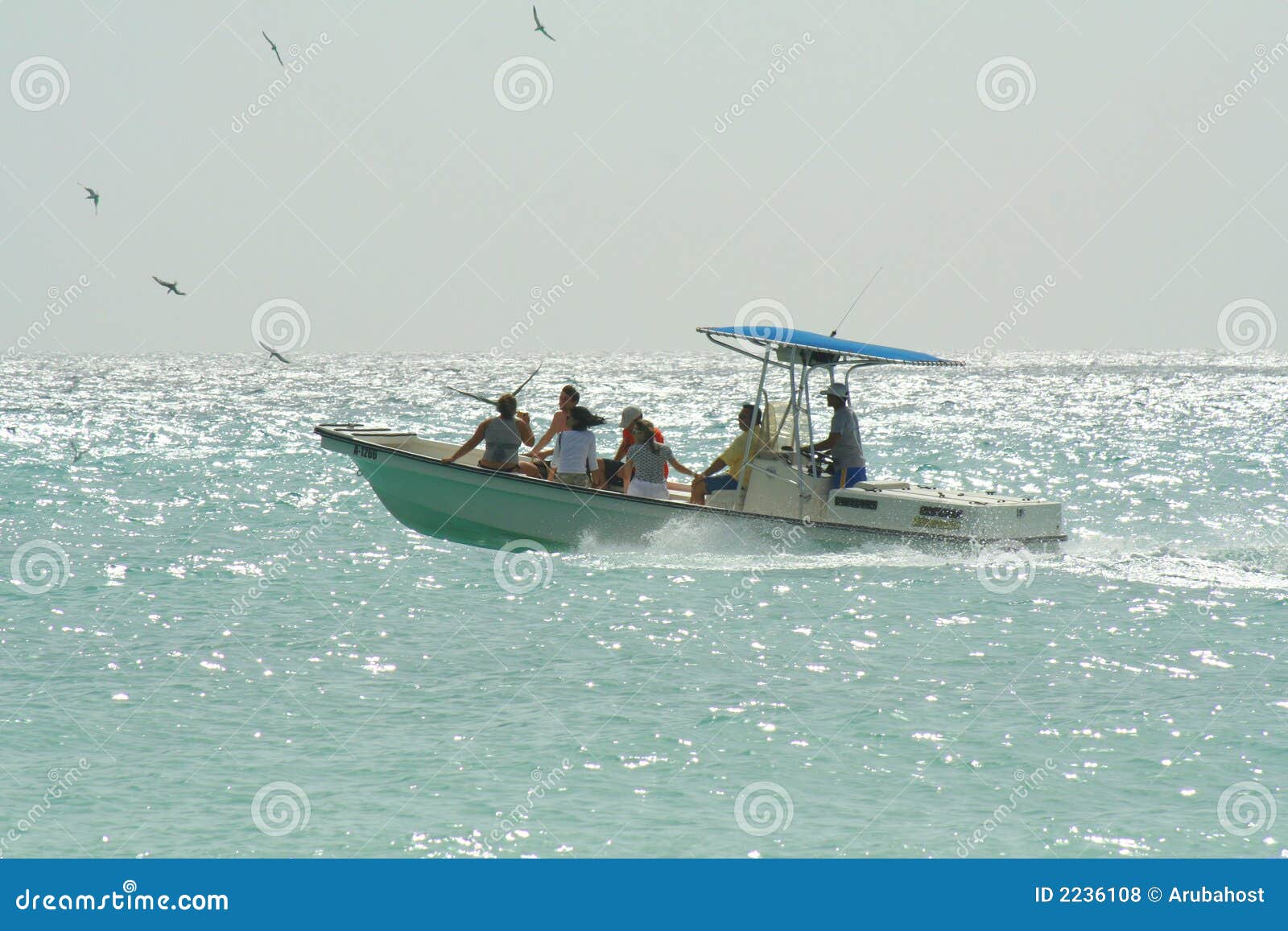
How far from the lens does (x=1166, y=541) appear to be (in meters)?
19.5

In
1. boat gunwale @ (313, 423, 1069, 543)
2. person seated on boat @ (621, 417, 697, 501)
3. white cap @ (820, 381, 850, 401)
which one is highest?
white cap @ (820, 381, 850, 401)

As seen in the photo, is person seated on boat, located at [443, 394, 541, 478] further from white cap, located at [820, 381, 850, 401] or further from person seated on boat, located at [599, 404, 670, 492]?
white cap, located at [820, 381, 850, 401]

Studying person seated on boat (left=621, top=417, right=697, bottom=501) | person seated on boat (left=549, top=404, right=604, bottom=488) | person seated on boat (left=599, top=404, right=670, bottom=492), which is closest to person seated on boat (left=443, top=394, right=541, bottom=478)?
person seated on boat (left=549, top=404, right=604, bottom=488)

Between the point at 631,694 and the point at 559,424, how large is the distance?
5.65 meters

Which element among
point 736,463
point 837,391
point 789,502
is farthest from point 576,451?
point 837,391

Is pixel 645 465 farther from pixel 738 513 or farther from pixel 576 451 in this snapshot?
pixel 738 513

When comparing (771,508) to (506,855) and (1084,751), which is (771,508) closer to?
(1084,751)

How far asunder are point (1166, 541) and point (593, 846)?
14793mm

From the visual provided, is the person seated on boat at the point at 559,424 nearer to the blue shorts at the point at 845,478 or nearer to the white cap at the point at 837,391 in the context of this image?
the white cap at the point at 837,391

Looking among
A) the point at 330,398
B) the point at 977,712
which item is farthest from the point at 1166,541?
the point at 330,398

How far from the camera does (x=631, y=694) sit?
10.1 meters

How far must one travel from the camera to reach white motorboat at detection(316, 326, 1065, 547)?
14633 millimetres

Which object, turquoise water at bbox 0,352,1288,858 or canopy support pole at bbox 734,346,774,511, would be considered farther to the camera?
canopy support pole at bbox 734,346,774,511

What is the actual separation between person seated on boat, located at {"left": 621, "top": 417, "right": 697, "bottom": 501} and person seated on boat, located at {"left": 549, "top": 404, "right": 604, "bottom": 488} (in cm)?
41
